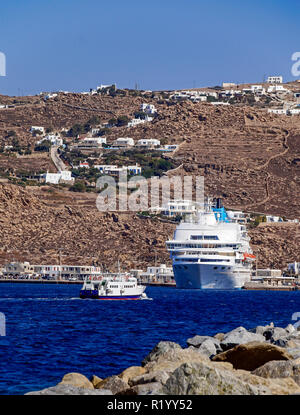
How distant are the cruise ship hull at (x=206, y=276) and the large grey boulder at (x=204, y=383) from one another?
81369 mm

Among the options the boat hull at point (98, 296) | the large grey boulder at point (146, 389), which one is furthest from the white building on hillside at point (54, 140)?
the large grey boulder at point (146, 389)

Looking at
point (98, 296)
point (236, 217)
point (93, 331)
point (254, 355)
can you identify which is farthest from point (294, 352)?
point (236, 217)

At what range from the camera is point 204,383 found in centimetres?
1634

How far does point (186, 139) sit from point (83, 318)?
134 meters

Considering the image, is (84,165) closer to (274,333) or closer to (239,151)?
(239,151)

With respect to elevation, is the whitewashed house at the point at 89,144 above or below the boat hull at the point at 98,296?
above

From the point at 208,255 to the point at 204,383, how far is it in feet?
271

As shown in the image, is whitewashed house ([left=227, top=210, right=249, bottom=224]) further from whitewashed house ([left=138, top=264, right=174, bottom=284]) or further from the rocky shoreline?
the rocky shoreline

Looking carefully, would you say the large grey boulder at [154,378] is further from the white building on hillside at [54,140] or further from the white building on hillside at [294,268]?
the white building on hillside at [54,140]

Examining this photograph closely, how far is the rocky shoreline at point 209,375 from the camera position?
1645 centimetres

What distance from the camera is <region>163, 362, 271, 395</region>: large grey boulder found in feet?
53.5

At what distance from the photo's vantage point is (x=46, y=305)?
201 feet
